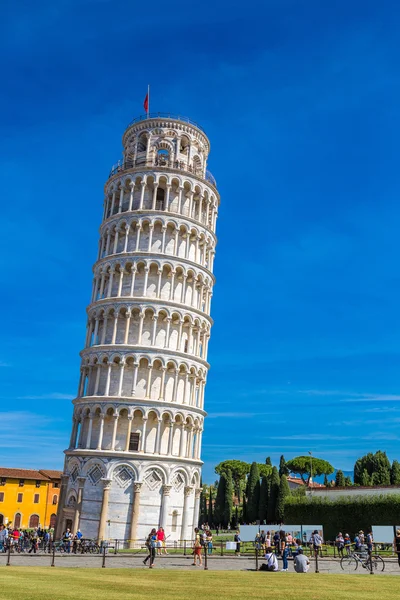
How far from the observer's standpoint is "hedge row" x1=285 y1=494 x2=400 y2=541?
49.9m

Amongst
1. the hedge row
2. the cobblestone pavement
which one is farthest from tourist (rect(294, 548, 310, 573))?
the hedge row

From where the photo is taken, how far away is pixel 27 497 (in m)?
91.6

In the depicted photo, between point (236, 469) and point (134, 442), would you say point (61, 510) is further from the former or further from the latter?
point (236, 469)

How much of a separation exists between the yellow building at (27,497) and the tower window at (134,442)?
51475mm

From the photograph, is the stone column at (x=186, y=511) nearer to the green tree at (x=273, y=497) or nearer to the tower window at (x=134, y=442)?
the tower window at (x=134, y=442)

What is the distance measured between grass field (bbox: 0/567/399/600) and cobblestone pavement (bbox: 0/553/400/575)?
12.0 feet

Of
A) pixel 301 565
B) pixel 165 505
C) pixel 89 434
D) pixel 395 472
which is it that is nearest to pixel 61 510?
pixel 89 434

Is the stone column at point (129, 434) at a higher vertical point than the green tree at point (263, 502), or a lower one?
higher

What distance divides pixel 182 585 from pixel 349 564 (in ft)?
42.3

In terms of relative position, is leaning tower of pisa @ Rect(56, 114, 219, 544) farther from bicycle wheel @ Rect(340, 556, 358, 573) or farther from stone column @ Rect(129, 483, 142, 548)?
bicycle wheel @ Rect(340, 556, 358, 573)

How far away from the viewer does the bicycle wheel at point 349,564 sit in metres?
26.7

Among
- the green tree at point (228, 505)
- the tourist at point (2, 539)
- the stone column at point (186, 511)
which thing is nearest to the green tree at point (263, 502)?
the green tree at point (228, 505)

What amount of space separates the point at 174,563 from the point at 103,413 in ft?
63.6

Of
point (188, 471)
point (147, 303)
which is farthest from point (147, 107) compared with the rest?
point (188, 471)
